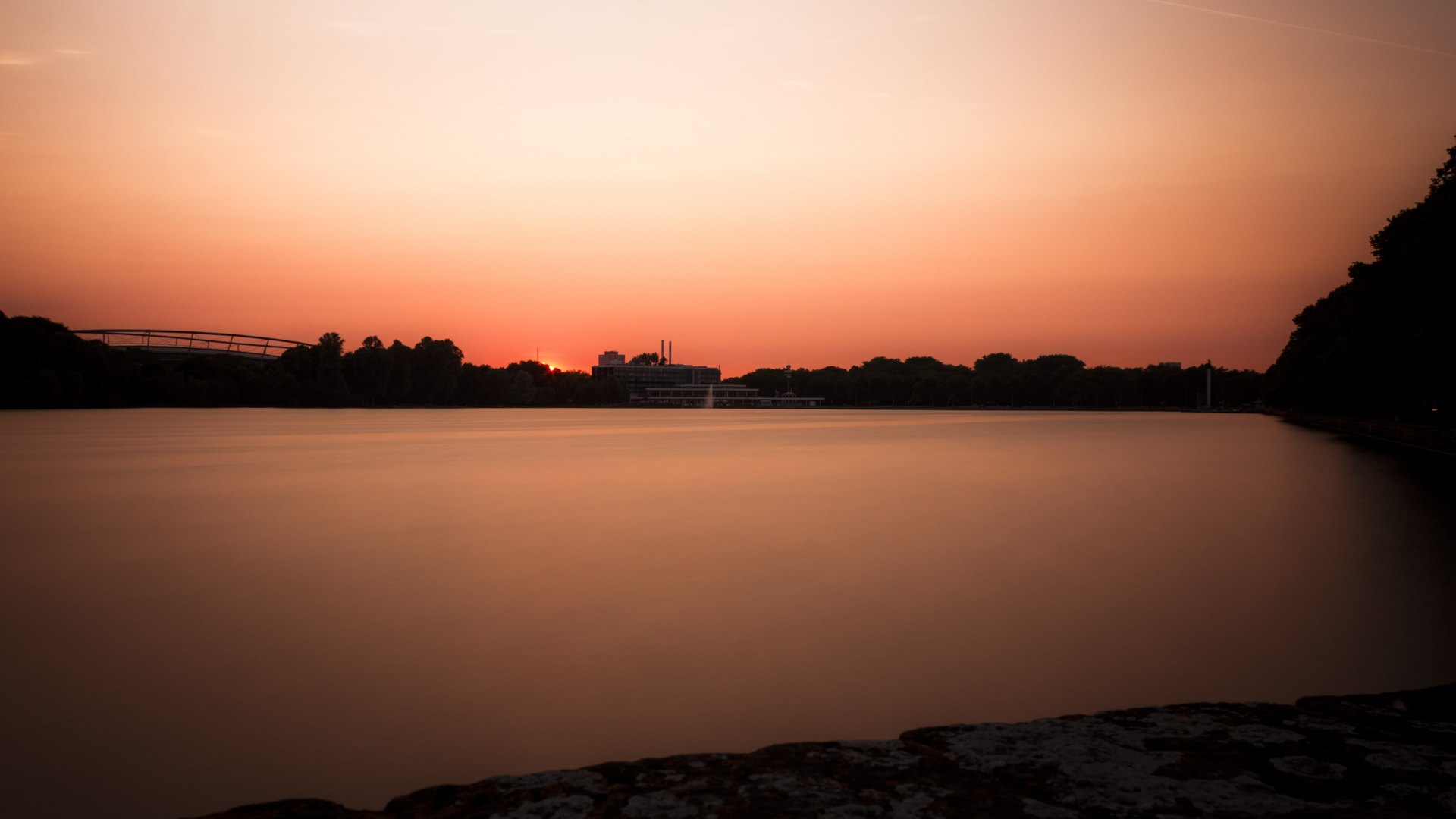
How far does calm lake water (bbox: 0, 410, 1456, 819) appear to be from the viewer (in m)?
4.89

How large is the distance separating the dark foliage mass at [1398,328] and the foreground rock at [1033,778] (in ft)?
→ 95.4

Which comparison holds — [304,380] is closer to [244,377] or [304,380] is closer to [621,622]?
[244,377]

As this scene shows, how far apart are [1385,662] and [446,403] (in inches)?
6850

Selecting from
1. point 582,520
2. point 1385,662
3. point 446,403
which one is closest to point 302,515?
point 582,520

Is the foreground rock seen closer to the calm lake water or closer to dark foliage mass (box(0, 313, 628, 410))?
the calm lake water

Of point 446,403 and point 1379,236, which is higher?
point 1379,236

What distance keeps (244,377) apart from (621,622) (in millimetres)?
142677

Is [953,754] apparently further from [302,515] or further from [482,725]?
[302,515]

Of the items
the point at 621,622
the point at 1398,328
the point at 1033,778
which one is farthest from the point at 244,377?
the point at 1033,778

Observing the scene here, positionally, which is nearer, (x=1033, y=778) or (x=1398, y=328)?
(x=1033, y=778)

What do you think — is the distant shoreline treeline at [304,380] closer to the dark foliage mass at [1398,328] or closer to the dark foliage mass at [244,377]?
the dark foliage mass at [244,377]

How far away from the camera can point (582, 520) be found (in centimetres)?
1458

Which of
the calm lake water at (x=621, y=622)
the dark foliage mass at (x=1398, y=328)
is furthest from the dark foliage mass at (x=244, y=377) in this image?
the dark foliage mass at (x=1398, y=328)

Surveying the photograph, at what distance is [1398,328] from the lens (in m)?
37.0
